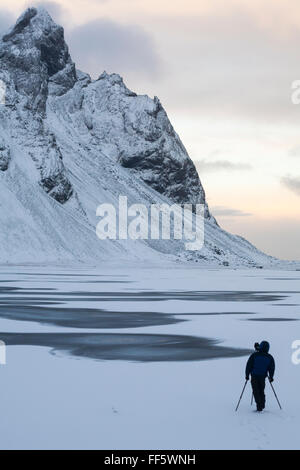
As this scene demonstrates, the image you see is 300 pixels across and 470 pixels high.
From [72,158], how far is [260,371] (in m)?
142

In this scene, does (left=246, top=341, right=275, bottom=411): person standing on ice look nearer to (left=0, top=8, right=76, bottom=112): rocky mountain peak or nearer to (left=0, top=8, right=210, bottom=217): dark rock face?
(left=0, top=8, right=76, bottom=112): rocky mountain peak

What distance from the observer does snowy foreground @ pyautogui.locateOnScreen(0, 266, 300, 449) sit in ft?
34.7

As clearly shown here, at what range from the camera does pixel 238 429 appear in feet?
36.2

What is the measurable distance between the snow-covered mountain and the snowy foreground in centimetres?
7369

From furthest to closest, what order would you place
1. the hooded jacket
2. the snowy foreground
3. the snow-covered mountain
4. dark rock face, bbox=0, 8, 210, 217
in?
1. dark rock face, bbox=0, 8, 210, 217
2. the snow-covered mountain
3. the hooded jacket
4. the snowy foreground

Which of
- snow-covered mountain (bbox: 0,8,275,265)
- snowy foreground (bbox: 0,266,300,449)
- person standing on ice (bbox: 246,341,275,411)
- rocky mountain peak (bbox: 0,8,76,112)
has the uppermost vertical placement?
rocky mountain peak (bbox: 0,8,76,112)

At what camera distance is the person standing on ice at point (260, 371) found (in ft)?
40.5

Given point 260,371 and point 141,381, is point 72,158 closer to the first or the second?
point 141,381

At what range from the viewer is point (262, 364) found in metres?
12.5

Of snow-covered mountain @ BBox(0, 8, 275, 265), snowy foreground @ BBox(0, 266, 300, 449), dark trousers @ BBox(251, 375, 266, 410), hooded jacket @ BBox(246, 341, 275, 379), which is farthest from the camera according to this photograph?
snow-covered mountain @ BBox(0, 8, 275, 265)

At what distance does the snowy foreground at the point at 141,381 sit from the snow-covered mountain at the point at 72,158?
73.7 metres

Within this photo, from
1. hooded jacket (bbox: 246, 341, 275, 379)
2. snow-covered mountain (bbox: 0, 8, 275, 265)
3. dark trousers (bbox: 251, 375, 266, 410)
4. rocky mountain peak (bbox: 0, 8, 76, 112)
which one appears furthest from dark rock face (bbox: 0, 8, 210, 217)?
dark trousers (bbox: 251, 375, 266, 410)

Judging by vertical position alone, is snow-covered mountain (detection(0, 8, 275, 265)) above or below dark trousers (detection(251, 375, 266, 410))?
above
